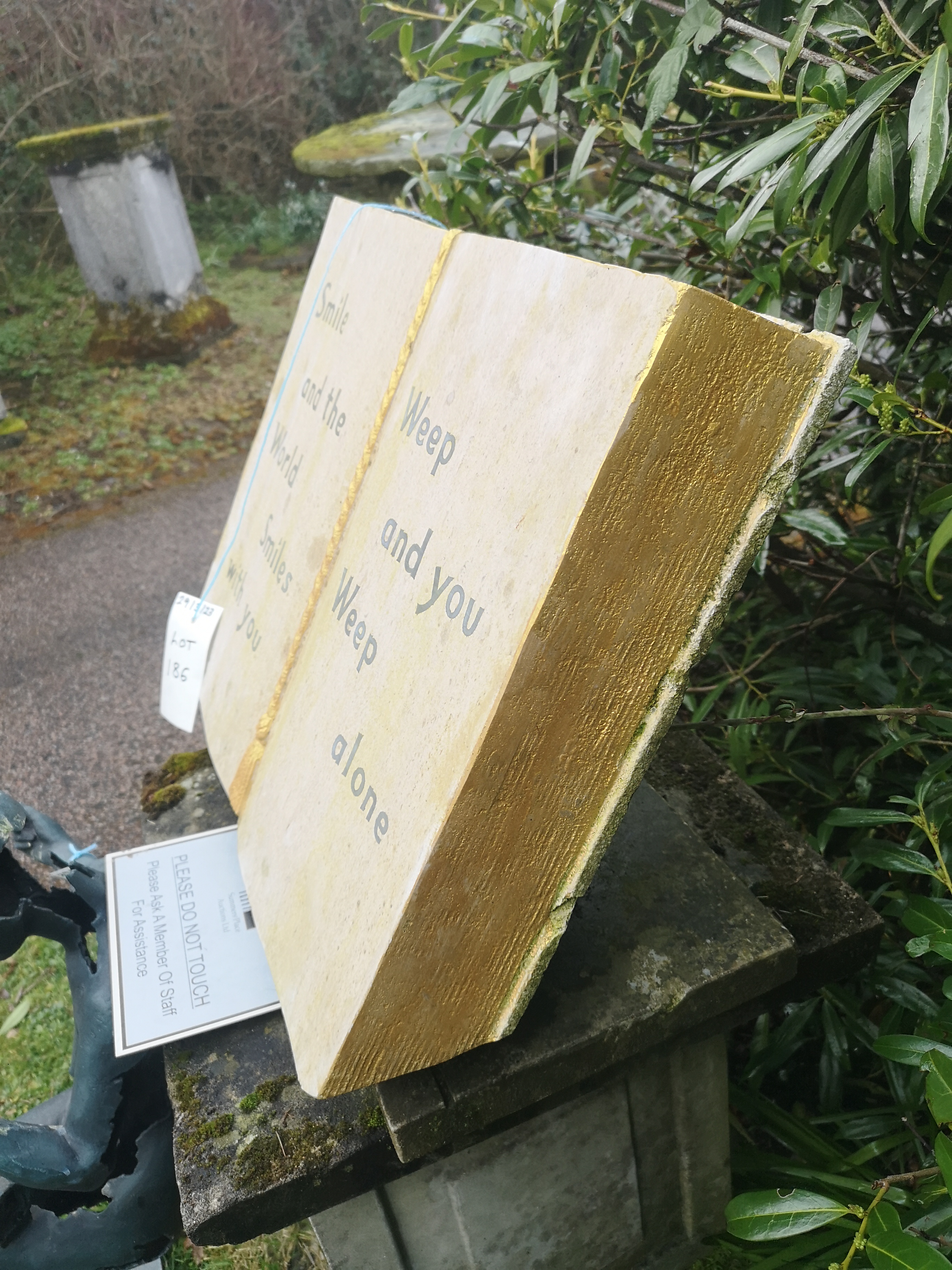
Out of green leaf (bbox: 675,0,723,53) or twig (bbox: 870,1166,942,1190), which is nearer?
twig (bbox: 870,1166,942,1190)

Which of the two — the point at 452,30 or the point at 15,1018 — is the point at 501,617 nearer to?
the point at 452,30

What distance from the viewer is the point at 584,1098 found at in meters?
1.28

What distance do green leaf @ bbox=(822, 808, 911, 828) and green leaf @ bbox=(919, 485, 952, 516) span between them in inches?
13.2

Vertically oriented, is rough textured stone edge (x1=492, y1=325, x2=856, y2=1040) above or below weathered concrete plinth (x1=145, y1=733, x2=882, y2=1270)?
above

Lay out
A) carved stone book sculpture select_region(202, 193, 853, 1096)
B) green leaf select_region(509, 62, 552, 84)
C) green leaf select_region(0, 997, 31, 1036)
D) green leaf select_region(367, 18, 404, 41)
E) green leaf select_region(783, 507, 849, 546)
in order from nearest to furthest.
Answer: carved stone book sculpture select_region(202, 193, 853, 1096), green leaf select_region(509, 62, 552, 84), green leaf select_region(783, 507, 849, 546), green leaf select_region(367, 18, 404, 41), green leaf select_region(0, 997, 31, 1036)

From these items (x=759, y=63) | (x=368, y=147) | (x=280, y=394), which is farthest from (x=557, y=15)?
(x=368, y=147)

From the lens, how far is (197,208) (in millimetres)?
7461

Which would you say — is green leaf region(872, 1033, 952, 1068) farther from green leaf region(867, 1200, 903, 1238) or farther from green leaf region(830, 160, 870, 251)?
green leaf region(830, 160, 870, 251)

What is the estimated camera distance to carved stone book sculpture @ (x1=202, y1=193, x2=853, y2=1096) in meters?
0.79

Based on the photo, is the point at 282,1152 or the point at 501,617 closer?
the point at 501,617

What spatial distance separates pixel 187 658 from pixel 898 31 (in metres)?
1.55

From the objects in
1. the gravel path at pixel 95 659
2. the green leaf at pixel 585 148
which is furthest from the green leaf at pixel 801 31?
the gravel path at pixel 95 659

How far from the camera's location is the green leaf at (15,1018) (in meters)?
2.36

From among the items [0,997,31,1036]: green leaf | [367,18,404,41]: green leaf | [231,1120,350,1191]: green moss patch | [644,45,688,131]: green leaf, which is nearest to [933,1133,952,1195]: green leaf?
[231,1120,350,1191]: green moss patch
